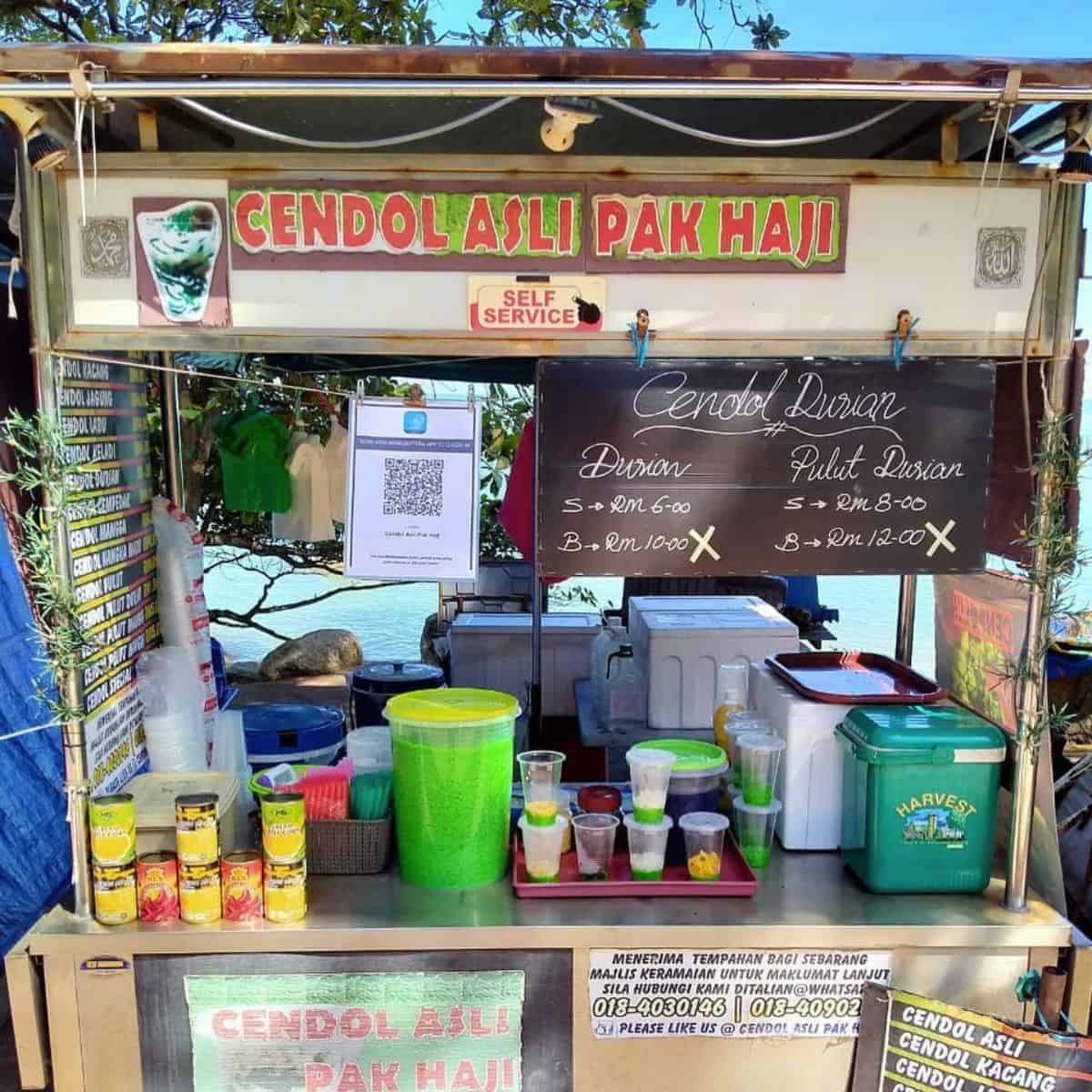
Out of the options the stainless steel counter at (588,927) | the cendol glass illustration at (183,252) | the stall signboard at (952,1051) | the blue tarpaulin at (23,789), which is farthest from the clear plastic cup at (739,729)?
the blue tarpaulin at (23,789)

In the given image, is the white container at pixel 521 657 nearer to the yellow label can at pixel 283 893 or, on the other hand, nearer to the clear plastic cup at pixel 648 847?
the clear plastic cup at pixel 648 847

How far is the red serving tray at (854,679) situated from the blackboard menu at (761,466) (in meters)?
0.40

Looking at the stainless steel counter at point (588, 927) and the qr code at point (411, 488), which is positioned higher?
the qr code at point (411, 488)

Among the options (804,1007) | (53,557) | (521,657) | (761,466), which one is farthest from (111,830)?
(521,657)

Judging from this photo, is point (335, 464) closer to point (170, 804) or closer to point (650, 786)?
point (170, 804)

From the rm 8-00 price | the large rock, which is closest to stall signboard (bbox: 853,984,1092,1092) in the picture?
the rm 8-00 price

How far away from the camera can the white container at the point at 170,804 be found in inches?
95.4

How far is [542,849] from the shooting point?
2455 mm

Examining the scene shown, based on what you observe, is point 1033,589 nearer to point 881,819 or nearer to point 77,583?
point 881,819

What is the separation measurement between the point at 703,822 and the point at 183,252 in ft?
6.77

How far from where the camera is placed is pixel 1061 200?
7.64ft

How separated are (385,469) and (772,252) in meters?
1.20

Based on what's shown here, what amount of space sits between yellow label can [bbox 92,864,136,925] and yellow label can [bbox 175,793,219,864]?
147mm

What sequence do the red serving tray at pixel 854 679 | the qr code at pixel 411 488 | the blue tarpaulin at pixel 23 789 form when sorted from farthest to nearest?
the blue tarpaulin at pixel 23 789
the red serving tray at pixel 854 679
the qr code at pixel 411 488
